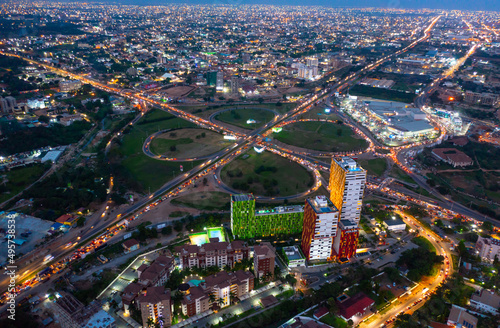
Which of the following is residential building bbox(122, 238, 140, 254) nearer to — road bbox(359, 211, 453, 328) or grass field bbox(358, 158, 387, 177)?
road bbox(359, 211, 453, 328)

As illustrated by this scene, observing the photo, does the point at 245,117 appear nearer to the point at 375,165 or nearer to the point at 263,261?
the point at 375,165

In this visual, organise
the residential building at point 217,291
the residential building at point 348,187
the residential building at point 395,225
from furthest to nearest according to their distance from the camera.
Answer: the residential building at point 395,225, the residential building at point 348,187, the residential building at point 217,291

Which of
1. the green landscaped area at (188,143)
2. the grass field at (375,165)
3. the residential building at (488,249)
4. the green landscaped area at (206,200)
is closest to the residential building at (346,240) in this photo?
the residential building at (488,249)

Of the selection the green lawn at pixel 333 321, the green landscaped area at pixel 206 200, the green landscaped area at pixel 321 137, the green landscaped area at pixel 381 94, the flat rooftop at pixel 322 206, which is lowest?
the green lawn at pixel 333 321

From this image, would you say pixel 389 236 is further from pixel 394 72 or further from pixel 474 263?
pixel 394 72

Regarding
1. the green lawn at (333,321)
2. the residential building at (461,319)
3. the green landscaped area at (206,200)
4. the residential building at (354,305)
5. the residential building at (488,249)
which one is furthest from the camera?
the green landscaped area at (206,200)

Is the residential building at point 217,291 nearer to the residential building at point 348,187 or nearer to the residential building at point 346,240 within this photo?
the residential building at point 346,240
